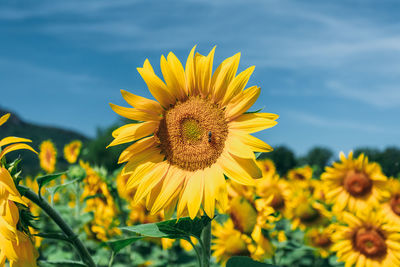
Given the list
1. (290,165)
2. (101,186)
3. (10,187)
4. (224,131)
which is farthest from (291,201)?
(290,165)

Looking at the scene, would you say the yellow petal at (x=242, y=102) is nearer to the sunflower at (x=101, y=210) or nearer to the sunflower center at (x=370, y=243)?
the sunflower at (x=101, y=210)

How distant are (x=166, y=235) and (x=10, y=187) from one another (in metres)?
0.71

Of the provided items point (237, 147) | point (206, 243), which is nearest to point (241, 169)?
point (237, 147)

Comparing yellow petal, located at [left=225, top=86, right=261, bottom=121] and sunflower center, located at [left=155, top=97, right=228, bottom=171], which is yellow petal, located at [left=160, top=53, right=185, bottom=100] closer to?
sunflower center, located at [left=155, top=97, right=228, bottom=171]

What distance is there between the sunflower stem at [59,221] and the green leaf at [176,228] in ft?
1.45

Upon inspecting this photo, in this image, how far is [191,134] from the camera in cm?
209

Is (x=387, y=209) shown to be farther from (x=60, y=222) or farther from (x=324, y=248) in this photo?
(x=60, y=222)

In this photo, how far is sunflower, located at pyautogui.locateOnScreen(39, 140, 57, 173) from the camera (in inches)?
275

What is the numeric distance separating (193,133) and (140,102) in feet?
1.18

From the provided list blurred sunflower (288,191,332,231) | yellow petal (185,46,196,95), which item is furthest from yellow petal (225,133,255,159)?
blurred sunflower (288,191,332,231)

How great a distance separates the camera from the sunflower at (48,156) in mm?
6977

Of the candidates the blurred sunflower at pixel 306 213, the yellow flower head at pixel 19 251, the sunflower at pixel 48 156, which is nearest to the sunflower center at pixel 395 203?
the blurred sunflower at pixel 306 213

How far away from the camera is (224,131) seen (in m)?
1.97

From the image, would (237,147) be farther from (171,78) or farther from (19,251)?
(19,251)
